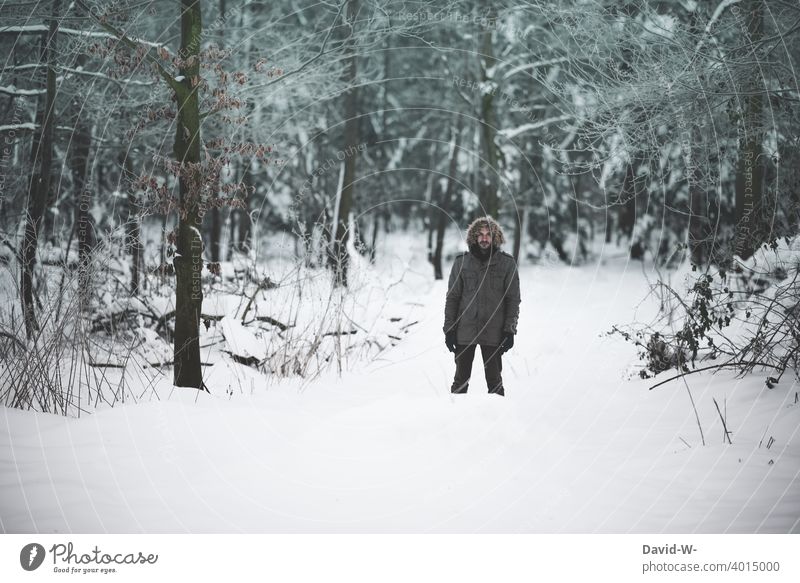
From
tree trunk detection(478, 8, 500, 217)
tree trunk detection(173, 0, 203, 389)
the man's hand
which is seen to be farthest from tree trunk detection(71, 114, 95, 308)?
tree trunk detection(478, 8, 500, 217)

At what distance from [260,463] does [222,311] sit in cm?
538

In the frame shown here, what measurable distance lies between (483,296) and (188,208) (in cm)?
297

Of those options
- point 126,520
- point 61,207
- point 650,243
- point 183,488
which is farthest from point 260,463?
point 650,243

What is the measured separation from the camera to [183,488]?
11.4 feet

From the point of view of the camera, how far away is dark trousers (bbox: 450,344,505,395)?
222 inches

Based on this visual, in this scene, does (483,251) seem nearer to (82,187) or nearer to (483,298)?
(483,298)

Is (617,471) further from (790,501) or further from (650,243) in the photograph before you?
(650,243)

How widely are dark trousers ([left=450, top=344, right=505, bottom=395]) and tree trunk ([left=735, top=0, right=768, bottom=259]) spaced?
3300mm

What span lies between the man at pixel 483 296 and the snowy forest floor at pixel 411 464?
732 mm

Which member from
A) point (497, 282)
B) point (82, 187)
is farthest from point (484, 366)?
point (82, 187)

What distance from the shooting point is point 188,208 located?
5.45 m

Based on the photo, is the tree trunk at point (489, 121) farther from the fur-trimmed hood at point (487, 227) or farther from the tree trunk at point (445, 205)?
the fur-trimmed hood at point (487, 227)

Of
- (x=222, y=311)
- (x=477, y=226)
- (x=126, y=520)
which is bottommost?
(x=126, y=520)

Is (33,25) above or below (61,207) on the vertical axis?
above
